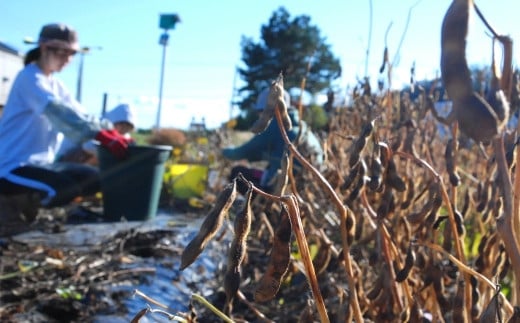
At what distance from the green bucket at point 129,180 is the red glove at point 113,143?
42mm

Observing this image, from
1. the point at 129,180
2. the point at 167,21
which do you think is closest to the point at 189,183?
the point at 129,180

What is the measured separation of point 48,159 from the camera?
12.9 feet

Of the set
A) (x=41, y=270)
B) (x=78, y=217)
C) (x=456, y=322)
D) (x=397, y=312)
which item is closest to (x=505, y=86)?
(x=456, y=322)

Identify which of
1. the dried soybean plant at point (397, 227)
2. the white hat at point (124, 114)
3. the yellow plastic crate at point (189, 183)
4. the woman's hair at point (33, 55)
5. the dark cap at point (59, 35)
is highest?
the dark cap at point (59, 35)

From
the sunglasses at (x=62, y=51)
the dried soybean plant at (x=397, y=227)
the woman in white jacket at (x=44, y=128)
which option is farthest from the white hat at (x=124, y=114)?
the dried soybean plant at (x=397, y=227)

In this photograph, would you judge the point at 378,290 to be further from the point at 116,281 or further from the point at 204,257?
the point at 204,257

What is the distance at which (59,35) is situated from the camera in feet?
12.7

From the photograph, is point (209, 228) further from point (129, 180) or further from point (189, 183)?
point (189, 183)

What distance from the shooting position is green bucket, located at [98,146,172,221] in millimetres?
3637

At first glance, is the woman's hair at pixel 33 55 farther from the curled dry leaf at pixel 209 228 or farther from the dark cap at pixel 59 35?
the curled dry leaf at pixel 209 228

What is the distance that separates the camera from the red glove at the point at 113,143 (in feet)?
11.6

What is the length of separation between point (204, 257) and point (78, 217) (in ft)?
4.44

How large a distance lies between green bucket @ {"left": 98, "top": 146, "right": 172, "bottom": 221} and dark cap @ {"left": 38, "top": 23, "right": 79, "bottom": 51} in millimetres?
760

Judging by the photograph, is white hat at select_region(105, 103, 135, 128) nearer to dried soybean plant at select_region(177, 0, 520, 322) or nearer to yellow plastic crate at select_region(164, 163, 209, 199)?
yellow plastic crate at select_region(164, 163, 209, 199)
